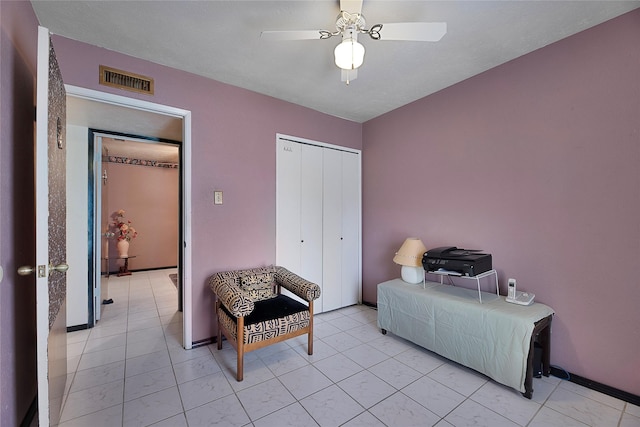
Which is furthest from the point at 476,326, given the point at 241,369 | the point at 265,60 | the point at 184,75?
the point at 184,75

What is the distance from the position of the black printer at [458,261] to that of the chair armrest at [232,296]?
156 centimetres

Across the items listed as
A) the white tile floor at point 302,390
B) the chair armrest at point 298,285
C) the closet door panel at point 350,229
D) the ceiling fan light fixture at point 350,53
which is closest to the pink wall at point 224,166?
the chair armrest at point 298,285

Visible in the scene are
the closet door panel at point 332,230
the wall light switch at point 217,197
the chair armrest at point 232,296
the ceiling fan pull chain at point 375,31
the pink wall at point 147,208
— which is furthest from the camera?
the pink wall at point 147,208

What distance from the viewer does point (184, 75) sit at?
2.41m

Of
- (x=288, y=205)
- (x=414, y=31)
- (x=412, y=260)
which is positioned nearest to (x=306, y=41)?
(x=414, y=31)

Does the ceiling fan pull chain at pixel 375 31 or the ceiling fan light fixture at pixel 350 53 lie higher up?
the ceiling fan pull chain at pixel 375 31

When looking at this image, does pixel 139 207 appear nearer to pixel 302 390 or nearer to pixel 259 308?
pixel 259 308

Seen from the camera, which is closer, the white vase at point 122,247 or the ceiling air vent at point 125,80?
the ceiling air vent at point 125,80

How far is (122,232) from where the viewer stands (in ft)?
17.0

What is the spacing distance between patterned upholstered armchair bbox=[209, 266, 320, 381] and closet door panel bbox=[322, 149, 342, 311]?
815 millimetres

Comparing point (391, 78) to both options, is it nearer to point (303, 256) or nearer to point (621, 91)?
point (621, 91)

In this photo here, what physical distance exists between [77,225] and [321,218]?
2.65 metres

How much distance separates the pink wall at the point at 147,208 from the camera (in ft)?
17.7

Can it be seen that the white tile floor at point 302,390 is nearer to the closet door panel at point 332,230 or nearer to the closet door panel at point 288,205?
the closet door panel at point 332,230
